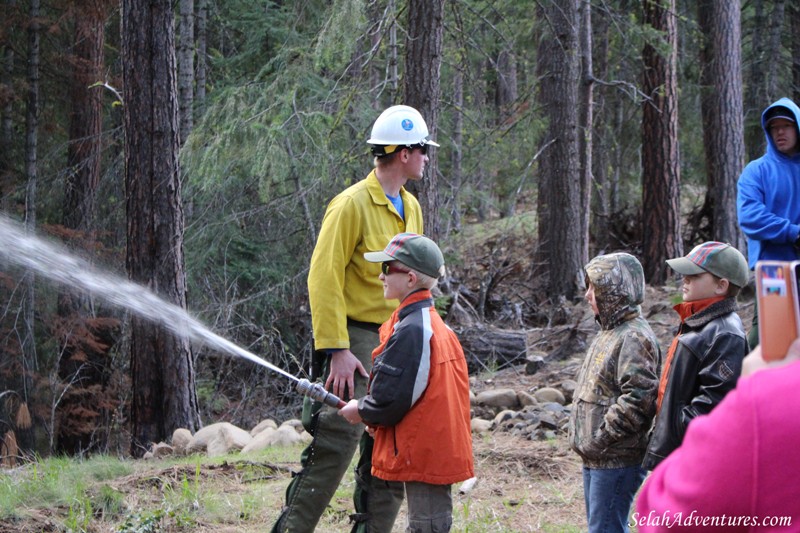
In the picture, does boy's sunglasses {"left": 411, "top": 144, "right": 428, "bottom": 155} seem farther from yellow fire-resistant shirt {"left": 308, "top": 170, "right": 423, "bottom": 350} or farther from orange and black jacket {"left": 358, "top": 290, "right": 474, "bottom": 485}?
orange and black jacket {"left": 358, "top": 290, "right": 474, "bottom": 485}

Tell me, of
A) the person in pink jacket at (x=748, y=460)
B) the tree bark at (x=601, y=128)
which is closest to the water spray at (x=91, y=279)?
the person in pink jacket at (x=748, y=460)

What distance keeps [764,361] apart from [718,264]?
2555 millimetres

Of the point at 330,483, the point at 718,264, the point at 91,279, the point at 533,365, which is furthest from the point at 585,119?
the point at 330,483

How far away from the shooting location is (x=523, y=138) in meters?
15.7

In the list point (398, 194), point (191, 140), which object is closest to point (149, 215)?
point (191, 140)

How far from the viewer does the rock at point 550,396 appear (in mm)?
9188

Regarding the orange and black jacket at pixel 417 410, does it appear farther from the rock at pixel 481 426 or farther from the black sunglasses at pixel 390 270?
the rock at pixel 481 426

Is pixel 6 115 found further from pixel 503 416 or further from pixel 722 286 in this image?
pixel 722 286

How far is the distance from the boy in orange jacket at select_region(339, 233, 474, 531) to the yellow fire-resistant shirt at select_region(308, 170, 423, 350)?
0.45 m

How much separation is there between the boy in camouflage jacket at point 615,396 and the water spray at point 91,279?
7.52 ft

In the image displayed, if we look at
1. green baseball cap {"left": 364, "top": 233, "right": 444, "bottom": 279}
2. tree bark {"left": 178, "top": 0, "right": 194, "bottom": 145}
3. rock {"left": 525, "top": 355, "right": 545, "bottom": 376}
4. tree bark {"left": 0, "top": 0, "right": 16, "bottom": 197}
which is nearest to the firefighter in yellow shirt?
green baseball cap {"left": 364, "top": 233, "right": 444, "bottom": 279}

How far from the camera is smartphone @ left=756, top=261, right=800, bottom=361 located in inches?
59.4

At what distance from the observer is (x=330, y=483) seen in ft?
14.6

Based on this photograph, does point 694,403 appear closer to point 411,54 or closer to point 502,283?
point 411,54
